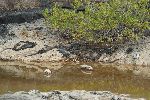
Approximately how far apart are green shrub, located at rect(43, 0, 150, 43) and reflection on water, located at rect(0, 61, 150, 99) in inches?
111

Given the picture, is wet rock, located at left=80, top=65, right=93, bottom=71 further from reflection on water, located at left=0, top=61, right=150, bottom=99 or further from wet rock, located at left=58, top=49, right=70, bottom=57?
wet rock, located at left=58, top=49, right=70, bottom=57

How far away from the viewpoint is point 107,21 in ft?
110

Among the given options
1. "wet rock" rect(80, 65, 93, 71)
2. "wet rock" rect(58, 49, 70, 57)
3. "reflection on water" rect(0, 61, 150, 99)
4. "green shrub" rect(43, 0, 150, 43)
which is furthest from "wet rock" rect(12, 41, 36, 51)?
"wet rock" rect(80, 65, 93, 71)

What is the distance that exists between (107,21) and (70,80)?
6445mm

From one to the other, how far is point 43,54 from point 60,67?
7.47 ft

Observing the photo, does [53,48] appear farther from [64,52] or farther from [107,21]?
[107,21]

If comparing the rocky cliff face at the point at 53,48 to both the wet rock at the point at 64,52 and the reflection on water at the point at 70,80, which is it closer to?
the wet rock at the point at 64,52

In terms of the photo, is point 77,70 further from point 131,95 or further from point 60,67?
point 131,95

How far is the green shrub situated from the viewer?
3316cm

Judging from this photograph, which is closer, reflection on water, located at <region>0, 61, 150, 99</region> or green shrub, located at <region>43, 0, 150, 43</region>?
reflection on water, located at <region>0, 61, 150, 99</region>

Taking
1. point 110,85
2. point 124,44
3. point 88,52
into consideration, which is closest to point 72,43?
point 88,52

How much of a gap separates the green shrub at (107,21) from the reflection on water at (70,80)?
2824mm

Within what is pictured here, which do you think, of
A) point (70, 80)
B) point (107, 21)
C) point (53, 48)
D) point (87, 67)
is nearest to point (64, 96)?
point (70, 80)

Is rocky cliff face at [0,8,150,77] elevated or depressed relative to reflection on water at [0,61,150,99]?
elevated
